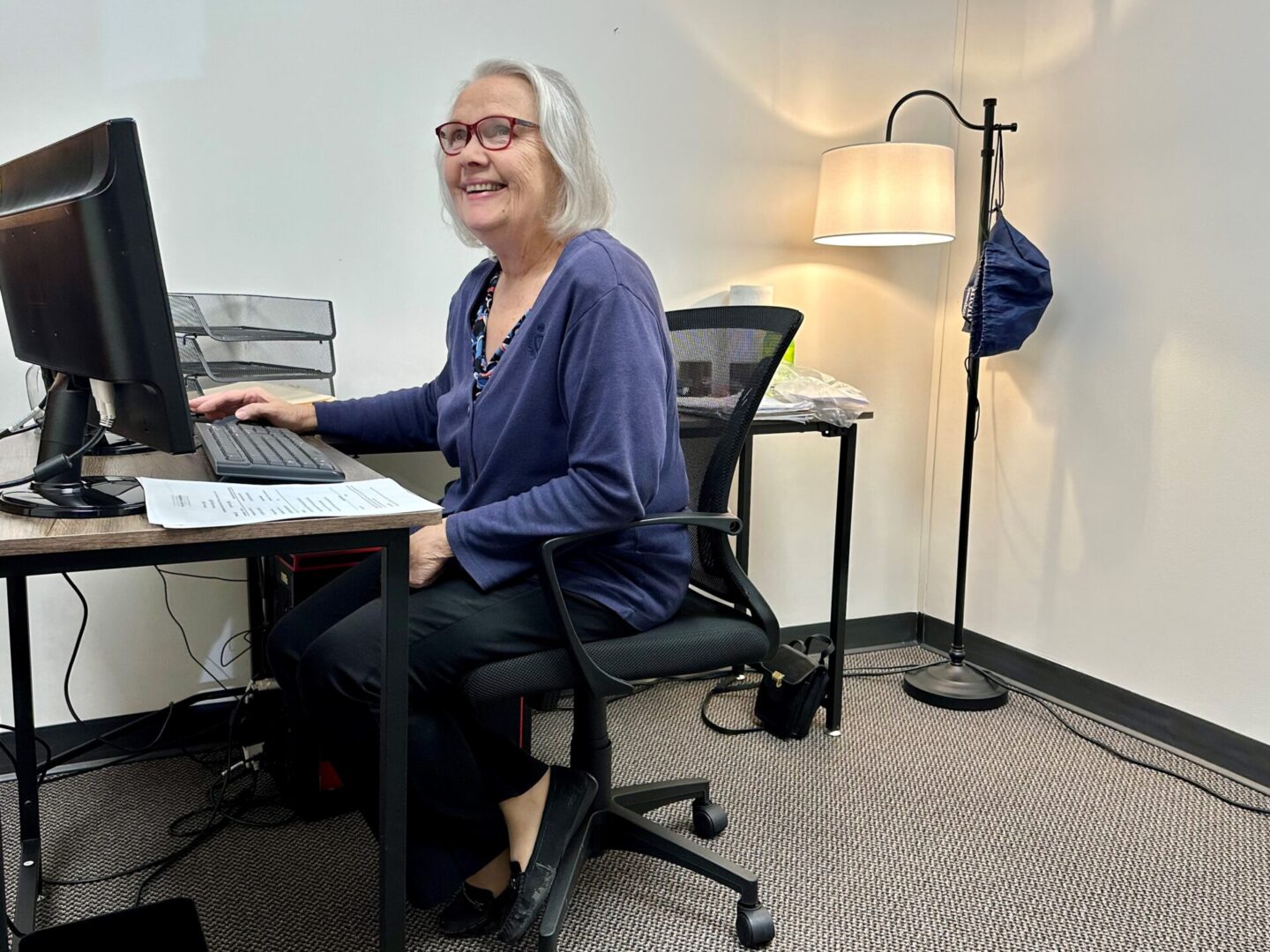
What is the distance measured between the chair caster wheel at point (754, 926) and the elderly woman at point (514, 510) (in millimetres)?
298

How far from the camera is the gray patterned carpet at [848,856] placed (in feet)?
5.07

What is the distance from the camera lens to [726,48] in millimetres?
2602

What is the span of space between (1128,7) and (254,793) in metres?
2.67

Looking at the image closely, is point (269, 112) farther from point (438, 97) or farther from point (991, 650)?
point (991, 650)

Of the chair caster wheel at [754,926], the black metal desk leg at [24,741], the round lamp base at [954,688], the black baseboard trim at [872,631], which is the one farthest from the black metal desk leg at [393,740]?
the black baseboard trim at [872,631]

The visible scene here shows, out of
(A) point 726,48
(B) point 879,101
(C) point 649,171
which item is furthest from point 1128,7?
(C) point 649,171

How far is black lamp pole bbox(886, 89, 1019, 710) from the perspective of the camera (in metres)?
2.45

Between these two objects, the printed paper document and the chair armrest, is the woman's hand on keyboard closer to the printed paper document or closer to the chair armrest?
the printed paper document

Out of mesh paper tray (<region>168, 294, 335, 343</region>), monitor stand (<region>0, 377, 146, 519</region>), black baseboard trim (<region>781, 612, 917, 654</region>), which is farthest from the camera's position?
black baseboard trim (<region>781, 612, 917, 654</region>)

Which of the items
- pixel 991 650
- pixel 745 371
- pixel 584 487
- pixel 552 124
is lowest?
pixel 991 650

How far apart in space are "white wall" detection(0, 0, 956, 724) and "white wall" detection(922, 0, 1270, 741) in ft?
0.89

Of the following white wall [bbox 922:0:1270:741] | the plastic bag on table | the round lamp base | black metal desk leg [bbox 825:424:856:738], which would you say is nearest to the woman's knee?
the plastic bag on table

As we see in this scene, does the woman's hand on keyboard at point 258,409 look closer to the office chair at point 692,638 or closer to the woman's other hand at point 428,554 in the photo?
the woman's other hand at point 428,554

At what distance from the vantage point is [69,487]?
1.06 m
